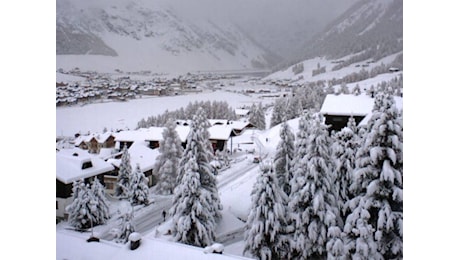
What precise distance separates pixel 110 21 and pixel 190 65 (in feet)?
4.83

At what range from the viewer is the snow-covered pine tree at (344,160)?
6180mm

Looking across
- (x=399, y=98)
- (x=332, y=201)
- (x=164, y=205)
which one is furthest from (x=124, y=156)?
(x=399, y=98)

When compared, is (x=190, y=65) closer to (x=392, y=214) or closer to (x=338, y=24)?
(x=338, y=24)

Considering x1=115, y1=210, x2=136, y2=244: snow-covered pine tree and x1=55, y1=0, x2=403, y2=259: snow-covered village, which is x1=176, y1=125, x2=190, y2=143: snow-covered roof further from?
x1=115, y1=210, x2=136, y2=244: snow-covered pine tree

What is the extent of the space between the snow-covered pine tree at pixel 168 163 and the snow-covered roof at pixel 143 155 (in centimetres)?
16

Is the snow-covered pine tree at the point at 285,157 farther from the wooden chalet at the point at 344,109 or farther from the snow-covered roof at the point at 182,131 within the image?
the snow-covered roof at the point at 182,131

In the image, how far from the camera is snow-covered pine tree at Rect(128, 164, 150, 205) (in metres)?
7.18

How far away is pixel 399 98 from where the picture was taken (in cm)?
450

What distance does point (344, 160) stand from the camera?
6.37 m

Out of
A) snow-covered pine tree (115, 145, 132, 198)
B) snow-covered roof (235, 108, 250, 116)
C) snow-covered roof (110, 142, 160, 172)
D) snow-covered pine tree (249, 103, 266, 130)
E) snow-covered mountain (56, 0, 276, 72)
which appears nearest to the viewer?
snow-covered mountain (56, 0, 276, 72)

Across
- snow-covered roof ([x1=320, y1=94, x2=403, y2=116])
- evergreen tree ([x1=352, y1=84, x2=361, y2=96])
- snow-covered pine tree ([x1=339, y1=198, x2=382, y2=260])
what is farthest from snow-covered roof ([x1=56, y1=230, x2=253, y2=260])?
evergreen tree ([x1=352, y1=84, x2=361, y2=96])

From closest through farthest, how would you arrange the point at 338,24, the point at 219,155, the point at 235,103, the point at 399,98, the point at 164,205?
the point at 399,98, the point at 338,24, the point at 235,103, the point at 219,155, the point at 164,205

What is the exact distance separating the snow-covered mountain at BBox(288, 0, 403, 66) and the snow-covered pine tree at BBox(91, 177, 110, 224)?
4.29 meters

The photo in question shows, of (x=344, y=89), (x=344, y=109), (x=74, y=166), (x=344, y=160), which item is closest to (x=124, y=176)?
(x=74, y=166)
